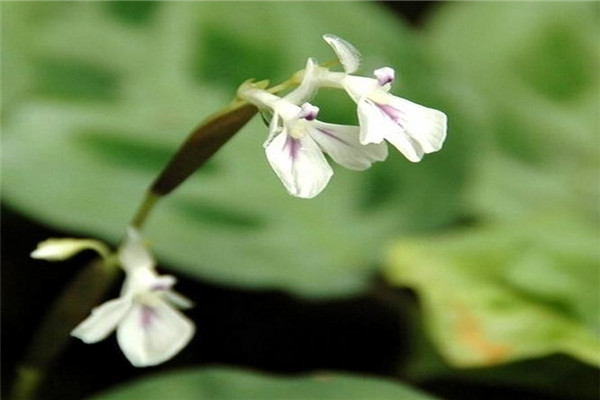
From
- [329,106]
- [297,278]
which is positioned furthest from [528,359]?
[329,106]

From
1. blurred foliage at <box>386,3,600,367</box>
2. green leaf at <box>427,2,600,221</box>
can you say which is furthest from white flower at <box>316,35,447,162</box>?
green leaf at <box>427,2,600,221</box>

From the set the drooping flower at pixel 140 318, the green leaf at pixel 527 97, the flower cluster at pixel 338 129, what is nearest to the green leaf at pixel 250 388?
the drooping flower at pixel 140 318

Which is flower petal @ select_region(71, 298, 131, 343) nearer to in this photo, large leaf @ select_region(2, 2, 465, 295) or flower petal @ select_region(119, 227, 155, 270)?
flower petal @ select_region(119, 227, 155, 270)

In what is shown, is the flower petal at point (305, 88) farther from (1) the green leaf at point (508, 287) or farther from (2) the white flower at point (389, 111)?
(1) the green leaf at point (508, 287)

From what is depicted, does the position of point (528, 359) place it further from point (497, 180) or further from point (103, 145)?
point (103, 145)

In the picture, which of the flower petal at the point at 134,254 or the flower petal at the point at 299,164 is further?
the flower petal at the point at 134,254

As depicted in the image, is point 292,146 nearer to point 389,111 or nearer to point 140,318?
point 389,111


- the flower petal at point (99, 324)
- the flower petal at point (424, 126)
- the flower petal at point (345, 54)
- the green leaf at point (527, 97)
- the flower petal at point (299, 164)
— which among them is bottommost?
the flower petal at point (99, 324)

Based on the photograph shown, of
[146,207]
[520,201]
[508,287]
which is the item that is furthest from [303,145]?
[520,201]
